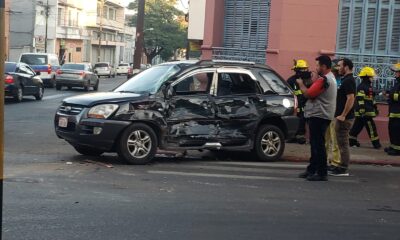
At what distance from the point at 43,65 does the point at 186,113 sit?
2490 centimetres

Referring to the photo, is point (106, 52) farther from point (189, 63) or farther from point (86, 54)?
point (189, 63)

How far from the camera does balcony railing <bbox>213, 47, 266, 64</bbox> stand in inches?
651

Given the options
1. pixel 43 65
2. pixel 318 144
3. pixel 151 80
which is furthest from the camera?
pixel 43 65

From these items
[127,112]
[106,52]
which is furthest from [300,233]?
[106,52]

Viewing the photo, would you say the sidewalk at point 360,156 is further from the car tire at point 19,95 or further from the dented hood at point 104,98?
the car tire at point 19,95

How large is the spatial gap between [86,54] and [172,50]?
1097 centimetres

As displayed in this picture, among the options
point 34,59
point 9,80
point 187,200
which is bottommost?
point 187,200

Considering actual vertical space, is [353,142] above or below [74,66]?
below

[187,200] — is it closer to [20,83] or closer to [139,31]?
[139,31]

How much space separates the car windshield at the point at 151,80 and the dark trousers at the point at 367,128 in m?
4.82

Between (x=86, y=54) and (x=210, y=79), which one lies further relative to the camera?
(x=86, y=54)

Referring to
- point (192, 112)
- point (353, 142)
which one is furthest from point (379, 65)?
point (192, 112)

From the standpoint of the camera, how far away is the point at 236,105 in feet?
34.5

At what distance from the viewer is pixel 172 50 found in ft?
A: 257
